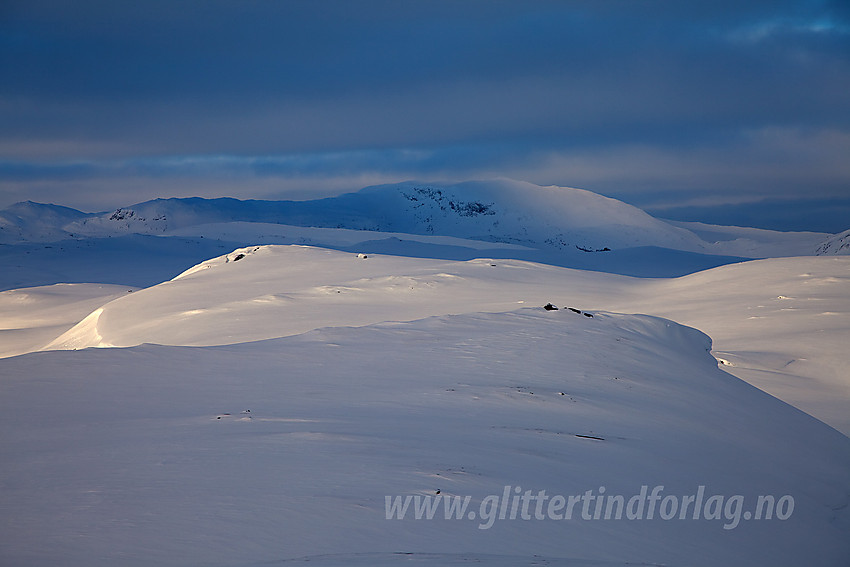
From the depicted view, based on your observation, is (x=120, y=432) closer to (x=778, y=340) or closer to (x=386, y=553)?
(x=386, y=553)

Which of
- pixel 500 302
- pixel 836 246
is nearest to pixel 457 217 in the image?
pixel 836 246

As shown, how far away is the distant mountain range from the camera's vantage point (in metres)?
87.1

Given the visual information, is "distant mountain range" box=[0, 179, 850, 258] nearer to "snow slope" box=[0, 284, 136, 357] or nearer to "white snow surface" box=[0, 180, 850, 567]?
"snow slope" box=[0, 284, 136, 357]

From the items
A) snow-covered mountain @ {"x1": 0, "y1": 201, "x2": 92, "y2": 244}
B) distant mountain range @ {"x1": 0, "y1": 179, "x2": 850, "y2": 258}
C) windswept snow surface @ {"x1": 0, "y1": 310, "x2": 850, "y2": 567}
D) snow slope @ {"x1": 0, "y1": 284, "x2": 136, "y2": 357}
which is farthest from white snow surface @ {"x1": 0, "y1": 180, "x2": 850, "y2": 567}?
snow-covered mountain @ {"x1": 0, "y1": 201, "x2": 92, "y2": 244}

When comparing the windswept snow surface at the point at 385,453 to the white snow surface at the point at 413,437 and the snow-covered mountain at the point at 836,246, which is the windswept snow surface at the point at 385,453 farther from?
the snow-covered mountain at the point at 836,246

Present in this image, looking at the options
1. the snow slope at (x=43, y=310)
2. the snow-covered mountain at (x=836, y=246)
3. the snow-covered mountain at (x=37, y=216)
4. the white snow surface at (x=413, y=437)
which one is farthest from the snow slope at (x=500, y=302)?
the snow-covered mountain at (x=37, y=216)

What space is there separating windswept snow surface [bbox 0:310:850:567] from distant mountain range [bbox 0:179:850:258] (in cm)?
7506

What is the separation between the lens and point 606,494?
13.5ft

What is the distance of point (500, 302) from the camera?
15492 mm

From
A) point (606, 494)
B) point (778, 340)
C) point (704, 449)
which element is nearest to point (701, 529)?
point (606, 494)

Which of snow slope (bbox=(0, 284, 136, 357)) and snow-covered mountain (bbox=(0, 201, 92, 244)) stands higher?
snow-covered mountain (bbox=(0, 201, 92, 244))

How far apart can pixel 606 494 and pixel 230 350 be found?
411 cm

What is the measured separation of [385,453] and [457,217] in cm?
10156

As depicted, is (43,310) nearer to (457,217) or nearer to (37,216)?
(457,217)
